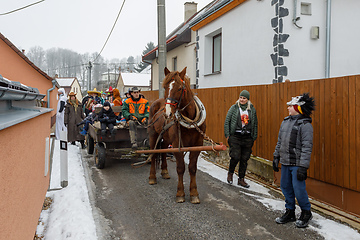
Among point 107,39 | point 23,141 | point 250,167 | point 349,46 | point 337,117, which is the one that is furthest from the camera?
point 107,39

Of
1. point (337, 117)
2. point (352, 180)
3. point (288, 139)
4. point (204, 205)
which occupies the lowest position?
point (204, 205)

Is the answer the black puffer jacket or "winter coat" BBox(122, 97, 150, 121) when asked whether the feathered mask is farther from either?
the black puffer jacket

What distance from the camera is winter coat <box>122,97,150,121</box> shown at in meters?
7.23

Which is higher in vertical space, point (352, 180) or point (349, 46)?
point (349, 46)

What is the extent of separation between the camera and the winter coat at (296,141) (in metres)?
3.94

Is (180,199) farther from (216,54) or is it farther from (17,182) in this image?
(216,54)

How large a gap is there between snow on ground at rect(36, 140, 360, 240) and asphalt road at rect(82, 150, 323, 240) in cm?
15

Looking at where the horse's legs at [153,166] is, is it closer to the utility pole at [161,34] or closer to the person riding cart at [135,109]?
the person riding cart at [135,109]

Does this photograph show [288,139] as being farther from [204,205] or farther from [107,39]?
[107,39]

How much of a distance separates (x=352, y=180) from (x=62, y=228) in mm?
4223

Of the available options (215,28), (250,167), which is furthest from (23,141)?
(215,28)

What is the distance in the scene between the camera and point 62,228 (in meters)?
3.90

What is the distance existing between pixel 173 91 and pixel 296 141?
1.99 metres

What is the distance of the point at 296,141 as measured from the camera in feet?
13.4
